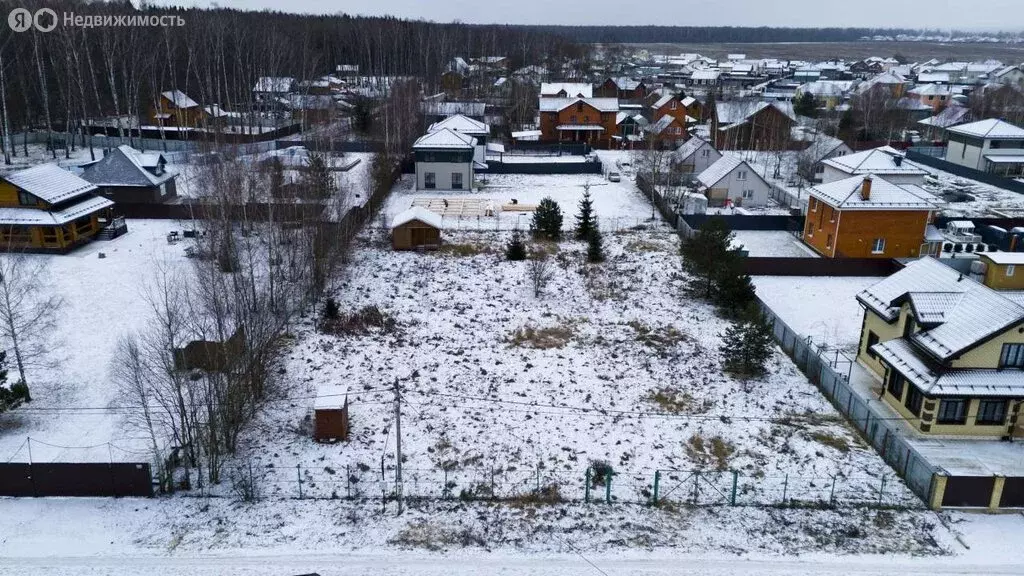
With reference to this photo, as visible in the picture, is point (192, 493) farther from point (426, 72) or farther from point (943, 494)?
point (426, 72)

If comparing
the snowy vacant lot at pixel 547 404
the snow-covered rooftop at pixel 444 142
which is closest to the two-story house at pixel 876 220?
the snowy vacant lot at pixel 547 404

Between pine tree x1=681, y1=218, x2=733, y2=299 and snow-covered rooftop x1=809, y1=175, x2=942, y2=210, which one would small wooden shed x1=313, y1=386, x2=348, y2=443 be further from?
snow-covered rooftop x1=809, y1=175, x2=942, y2=210

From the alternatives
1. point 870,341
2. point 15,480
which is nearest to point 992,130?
point 870,341

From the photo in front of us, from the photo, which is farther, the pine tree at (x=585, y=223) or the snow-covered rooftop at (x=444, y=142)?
the snow-covered rooftop at (x=444, y=142)

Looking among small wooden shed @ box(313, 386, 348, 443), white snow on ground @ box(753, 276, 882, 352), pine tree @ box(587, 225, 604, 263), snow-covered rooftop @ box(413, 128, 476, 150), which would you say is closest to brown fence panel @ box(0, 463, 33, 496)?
small wooden shed @ box(313, 386, 348, 443)

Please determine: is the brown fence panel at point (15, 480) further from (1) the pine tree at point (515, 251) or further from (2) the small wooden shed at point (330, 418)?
(1) the pine tree at point (515, 251)

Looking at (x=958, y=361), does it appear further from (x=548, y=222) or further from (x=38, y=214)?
(x=38, y=214)
